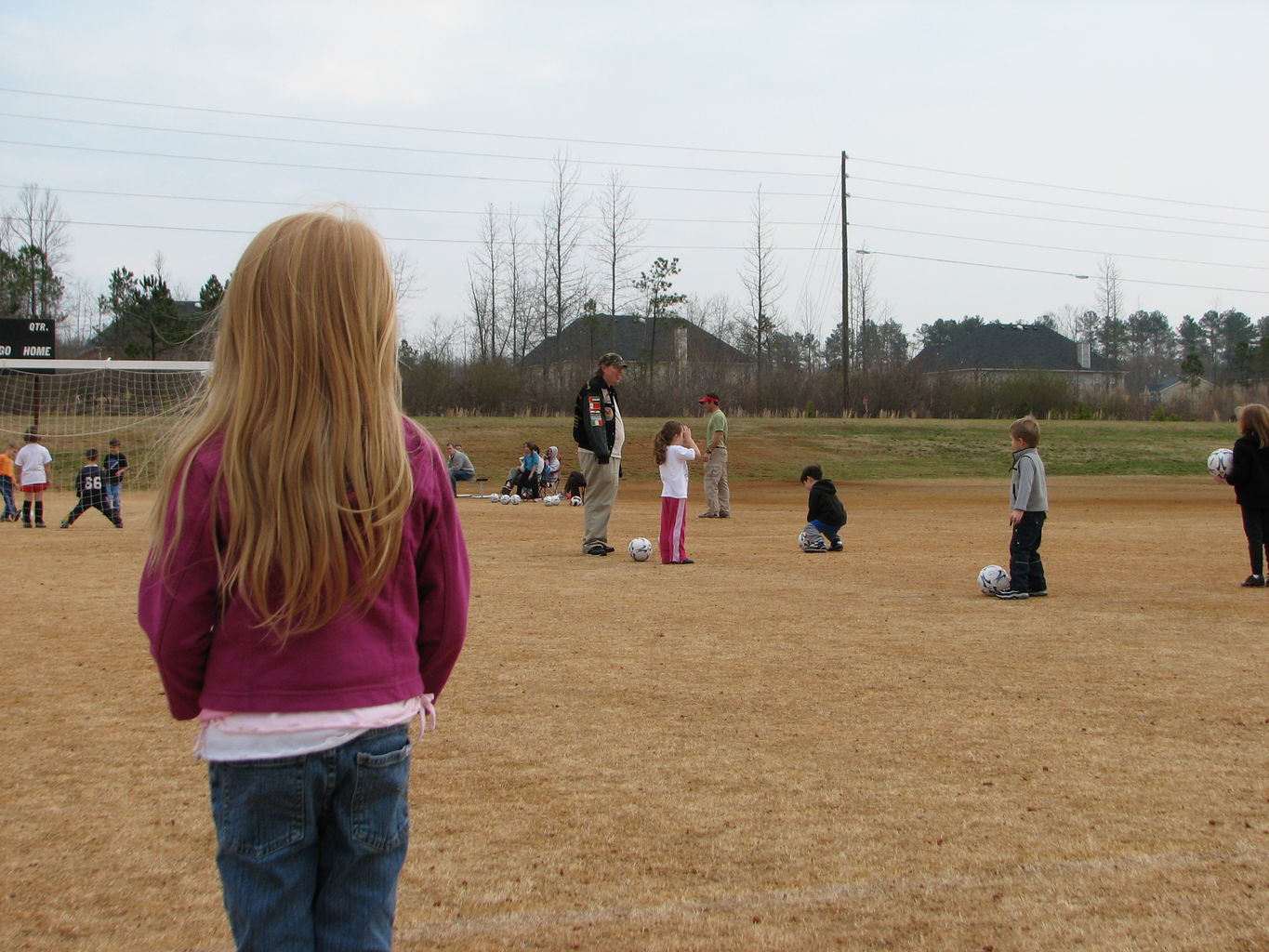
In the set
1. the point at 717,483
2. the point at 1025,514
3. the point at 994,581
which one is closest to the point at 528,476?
the point at 717,483

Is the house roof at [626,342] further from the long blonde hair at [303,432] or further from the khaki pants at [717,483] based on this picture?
the long blonde hair at [303,432]

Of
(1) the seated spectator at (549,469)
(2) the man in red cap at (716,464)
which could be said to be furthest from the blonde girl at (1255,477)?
(1) the seated spectator at (549,469)

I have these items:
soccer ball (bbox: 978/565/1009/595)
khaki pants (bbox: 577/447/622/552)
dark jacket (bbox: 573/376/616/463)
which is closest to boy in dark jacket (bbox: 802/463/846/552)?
khaki pants (bbox: 577/447/622/552)

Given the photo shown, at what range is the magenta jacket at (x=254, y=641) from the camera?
2135 millimetres

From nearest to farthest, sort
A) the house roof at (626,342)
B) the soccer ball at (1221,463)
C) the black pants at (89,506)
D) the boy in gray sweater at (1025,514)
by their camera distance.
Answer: the boy in gray sweater at (1025,514) < the soccer ball at (1221,463) < the black pants at (89,506) < the house roof at (626,342)

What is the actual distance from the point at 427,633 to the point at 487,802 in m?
2.59

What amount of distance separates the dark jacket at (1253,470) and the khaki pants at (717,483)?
1030 cm

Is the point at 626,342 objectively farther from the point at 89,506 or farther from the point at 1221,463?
the point at 1221,463

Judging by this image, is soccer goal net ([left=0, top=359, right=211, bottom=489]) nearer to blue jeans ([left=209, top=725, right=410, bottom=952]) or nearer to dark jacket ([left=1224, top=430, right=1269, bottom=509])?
dark jacket ([left=1224, top=430, right=1269, bottom=509])

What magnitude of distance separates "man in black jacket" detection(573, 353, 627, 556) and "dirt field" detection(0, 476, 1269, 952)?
3064 mm

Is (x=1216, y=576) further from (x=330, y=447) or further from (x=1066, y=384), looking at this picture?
(x=1066, y=384)

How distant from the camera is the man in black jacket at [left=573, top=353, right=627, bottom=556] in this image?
12.8 metres

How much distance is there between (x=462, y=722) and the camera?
19.6ft

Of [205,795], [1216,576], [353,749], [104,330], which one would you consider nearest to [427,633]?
[353,749]
